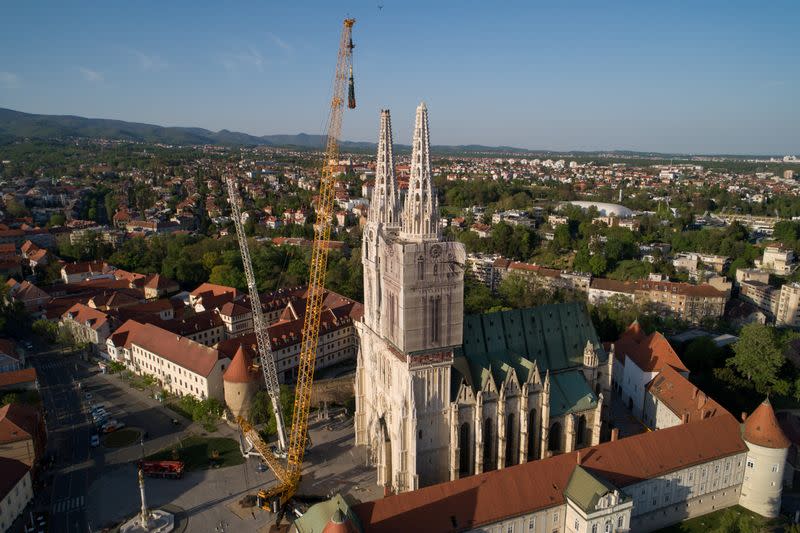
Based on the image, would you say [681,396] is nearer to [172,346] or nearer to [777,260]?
[172,346]

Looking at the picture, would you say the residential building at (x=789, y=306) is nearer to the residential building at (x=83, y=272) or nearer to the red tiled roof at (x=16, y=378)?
the red tiled roof at (x=16, y=378)

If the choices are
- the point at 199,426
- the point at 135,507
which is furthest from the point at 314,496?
the point at 199,426

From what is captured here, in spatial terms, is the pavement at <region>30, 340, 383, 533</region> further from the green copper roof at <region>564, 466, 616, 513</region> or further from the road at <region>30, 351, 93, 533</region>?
the green copper roof at <region>564, 466, 616, 513</region>

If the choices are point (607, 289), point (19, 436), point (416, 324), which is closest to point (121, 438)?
point (19, 436)

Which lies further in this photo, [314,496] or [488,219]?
[488,219]

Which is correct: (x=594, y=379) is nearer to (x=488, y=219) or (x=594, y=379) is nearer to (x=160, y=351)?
(x=160, y=351)

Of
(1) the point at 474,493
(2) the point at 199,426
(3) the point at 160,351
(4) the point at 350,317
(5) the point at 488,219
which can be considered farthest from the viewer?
(5) the point at 488,219
